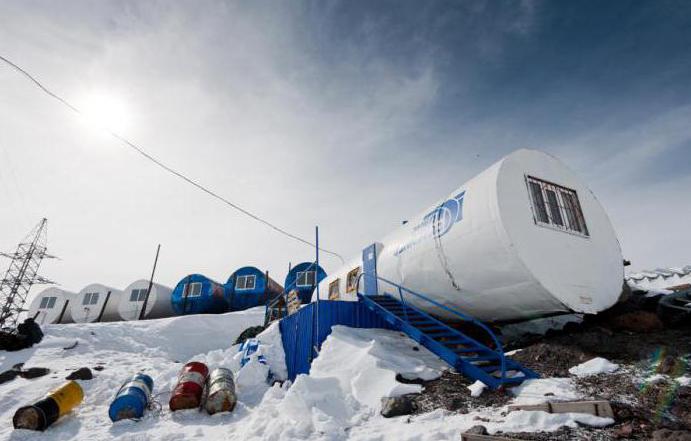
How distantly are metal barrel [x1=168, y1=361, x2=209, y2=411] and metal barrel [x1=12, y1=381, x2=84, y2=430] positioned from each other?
2316mm

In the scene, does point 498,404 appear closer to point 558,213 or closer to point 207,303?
point 558,213

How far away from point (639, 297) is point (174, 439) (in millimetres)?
11792

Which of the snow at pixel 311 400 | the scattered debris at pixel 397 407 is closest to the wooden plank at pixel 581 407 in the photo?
the snow at pixel 311 400

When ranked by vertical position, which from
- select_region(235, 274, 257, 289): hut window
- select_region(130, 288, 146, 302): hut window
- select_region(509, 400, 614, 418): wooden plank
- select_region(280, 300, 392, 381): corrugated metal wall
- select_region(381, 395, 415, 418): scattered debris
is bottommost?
select_region(381, 395, 415, 418): scattered debris

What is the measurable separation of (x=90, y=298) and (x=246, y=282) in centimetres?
1704

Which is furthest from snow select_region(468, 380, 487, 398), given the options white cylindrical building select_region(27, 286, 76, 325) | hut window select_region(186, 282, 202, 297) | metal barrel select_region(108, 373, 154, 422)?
white cylindrical building select_region(27, 286, 76, 325)

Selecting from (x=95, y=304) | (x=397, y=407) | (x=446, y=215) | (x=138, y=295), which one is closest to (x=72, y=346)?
(x=138, y=295)

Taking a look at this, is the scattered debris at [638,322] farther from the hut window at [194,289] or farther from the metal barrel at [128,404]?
the hut window at [194,289]

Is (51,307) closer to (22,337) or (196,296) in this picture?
(196,296)

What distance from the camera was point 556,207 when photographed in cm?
870

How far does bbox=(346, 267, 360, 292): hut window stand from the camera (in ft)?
47.7

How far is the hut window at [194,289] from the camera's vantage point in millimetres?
31375

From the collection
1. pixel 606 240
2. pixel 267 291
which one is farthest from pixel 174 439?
pixel 267 291

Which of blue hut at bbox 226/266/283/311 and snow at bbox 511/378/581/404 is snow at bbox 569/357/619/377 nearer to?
snow at bbox 511/378/581/404
